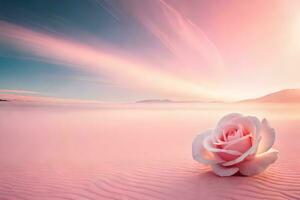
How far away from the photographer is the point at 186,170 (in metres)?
3.23

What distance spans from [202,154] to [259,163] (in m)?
0.51

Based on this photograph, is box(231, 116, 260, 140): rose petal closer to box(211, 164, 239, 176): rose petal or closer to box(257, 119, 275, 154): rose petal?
box(257, 119, 275, 154): rose petal

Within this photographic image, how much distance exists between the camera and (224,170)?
101 inches

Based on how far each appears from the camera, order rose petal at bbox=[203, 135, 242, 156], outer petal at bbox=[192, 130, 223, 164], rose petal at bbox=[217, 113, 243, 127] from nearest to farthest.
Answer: rose petal at bbox=[203, 135, 242, 156] → outer petal at bbox=[192, 130, 223, 164] → rose petal at bbox=[217, 113, 243, 127]

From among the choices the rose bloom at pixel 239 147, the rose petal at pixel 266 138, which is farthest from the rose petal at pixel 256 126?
the rose petal at pixel 266 138

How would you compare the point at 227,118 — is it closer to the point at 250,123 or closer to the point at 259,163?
the point at 250,123

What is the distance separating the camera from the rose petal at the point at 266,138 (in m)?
2.54

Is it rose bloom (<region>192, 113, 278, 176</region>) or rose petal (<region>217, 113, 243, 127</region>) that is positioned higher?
rose petal (<region>217, 113, 243, 127</region>)

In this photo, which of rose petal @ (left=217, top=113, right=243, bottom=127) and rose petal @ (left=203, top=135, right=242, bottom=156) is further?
rose petal @ (left=217, top=113, right=243, bottom=127)

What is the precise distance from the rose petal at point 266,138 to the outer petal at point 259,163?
0.05m

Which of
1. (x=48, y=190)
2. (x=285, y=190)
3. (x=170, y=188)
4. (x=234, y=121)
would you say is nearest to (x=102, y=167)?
(x=48, y=190)

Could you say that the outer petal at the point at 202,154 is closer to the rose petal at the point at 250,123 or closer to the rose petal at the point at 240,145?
the rose petal at the point at 240,145

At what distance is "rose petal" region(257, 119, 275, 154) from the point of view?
254cm

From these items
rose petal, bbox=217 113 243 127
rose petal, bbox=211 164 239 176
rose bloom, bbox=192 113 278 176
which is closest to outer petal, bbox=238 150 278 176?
rose bloom, bbox=192 113 278 176
